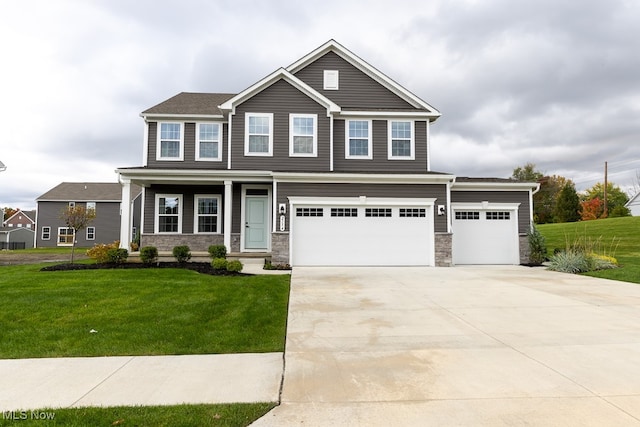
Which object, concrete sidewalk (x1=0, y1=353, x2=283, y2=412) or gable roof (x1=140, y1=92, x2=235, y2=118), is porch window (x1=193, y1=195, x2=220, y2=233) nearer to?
gable roof (x1=140, y1=92, x2=235, y2=118)

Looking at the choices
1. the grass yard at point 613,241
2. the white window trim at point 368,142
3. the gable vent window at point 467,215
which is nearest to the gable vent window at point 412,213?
the gable vent window at point 467,215

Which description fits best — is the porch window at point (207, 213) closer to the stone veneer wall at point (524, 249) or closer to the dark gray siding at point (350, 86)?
the dark gray siding at point (350, 86)

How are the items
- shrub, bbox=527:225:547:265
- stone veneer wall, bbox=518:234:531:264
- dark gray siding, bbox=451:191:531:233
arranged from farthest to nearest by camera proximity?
1. dark gray siding, bbox=451:191:531:233
2. stone veneer wall, bbox=518:234:531:264
3. shrub, bbox=527:225:547:265

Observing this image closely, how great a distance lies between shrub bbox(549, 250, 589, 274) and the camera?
39.3 ft

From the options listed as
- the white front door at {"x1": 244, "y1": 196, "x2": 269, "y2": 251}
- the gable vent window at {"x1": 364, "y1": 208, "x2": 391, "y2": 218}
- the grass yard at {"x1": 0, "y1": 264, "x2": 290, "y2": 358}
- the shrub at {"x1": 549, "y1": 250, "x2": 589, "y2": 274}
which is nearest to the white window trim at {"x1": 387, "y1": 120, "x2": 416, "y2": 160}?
the gable vent window at {"x1": 364, "y1": 208, "x2": 391, "y2": 218}

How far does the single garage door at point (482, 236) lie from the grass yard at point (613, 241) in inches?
79.0

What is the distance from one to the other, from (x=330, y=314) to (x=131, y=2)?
39.7 feet

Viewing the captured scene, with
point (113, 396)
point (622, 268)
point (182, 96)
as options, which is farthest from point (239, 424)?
point (182, 96)

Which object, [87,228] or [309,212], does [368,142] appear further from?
[87,228]

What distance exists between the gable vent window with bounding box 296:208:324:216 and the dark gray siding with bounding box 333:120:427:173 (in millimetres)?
2644

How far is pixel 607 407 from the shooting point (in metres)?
3.01

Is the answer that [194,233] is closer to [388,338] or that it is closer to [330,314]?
[330,314]

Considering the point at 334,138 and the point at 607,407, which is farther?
the point at 334,138

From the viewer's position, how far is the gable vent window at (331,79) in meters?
15.9
